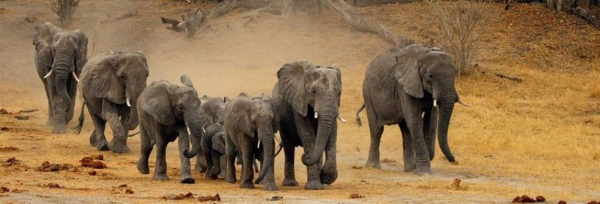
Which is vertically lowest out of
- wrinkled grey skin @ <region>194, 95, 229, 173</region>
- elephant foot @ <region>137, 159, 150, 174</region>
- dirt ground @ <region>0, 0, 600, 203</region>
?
dirt ground @ <region>0, 0, 600, 203</region>

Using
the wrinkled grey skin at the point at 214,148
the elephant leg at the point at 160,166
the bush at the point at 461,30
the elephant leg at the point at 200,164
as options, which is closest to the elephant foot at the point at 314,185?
the wrinkled grey skin at the point at 214,148

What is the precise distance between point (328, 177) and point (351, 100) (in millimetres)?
12202

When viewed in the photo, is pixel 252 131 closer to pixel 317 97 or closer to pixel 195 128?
pixel 317 97

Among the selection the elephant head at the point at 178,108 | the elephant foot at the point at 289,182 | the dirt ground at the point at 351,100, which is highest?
the elephant head at the point at 178,108

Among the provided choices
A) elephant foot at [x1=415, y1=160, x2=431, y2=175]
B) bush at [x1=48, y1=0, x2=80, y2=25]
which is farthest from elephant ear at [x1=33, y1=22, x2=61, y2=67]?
bush at [x1=48, y1=0, x2=80, y2=25]

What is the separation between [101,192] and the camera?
53.6 ft

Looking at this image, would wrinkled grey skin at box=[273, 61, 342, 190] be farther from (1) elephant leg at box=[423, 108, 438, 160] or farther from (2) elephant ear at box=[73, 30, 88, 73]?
(2) elephant ear at box=[73, 30, 88, 73]

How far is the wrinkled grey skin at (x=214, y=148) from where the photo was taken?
18688mm

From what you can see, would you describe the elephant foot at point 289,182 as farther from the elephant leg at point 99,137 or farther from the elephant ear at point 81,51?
the elephant ear at point 81,51

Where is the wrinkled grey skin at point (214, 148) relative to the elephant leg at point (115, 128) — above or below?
above

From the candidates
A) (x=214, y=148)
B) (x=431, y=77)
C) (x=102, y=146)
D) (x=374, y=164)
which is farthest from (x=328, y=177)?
(x=102, y=146)

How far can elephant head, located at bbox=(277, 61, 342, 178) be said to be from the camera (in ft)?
55.5

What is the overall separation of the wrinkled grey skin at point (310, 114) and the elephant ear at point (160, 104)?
143 cm

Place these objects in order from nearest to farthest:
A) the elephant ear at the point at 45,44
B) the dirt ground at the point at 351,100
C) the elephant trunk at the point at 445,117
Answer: the dirt ground at the point at 351,100 < the elephant trunk at the point at 445,117 < the elephant ear at the point at 45,44
